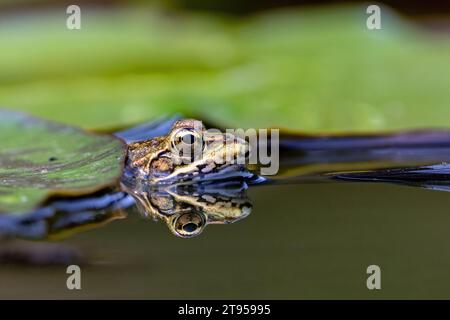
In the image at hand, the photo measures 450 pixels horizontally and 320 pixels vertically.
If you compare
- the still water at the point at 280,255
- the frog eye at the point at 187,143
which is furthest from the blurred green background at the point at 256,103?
the frog eye at the point at 187,143

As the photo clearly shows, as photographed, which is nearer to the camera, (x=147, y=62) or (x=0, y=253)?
(x=0, y=253)

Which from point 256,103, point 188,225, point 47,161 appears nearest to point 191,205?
point 188,225

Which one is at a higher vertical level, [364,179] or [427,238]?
[364,179]

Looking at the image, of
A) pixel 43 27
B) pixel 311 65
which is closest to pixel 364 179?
pixel 311 65

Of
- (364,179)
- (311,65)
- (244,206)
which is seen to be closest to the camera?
(244,206)

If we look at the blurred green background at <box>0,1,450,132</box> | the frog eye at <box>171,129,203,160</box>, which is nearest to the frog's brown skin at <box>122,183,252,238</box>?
the frog eye at <box>171,129,203,160</box>

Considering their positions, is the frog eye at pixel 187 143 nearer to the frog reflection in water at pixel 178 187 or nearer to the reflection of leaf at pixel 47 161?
the frog reflection in water at pixel 178 187

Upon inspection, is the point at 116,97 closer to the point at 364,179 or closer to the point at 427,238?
the point at 364,179
